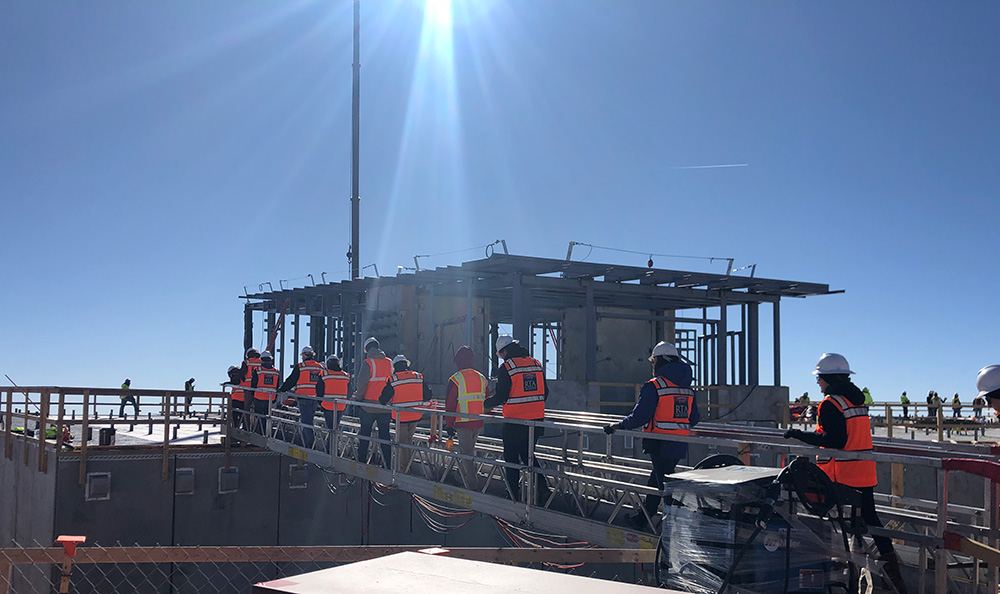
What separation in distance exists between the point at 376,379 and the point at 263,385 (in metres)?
4.87

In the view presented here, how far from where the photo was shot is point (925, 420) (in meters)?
25.7

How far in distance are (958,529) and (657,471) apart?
8.52 feet

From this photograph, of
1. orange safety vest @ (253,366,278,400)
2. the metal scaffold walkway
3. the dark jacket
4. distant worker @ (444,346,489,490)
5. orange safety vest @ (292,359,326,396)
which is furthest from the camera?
orange safety vest @ (253,366,278,400)

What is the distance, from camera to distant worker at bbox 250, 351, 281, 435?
15305 mm

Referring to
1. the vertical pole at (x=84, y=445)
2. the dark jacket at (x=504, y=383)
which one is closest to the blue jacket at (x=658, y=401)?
the dark jacket at (x=504, y=383)

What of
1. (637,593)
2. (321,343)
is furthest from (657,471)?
(321,343)

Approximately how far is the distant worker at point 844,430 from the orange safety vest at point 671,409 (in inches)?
57.5

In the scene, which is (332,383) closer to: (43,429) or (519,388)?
(43,429)

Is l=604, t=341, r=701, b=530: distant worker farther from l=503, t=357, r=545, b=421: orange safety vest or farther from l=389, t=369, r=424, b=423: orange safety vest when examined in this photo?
l=389, t=369, r=424, b=423: orange safety vest

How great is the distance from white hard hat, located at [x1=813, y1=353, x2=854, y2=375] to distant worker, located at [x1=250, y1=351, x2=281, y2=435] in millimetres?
11695

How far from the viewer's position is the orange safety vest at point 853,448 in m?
5.34

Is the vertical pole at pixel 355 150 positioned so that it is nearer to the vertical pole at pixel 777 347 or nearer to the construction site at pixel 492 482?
the construction site at pixel 492 482

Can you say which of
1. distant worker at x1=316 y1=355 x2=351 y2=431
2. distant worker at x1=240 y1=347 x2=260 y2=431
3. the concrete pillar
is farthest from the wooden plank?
the concrete pillar

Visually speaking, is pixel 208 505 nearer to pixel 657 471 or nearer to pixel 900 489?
pixel 657 471
